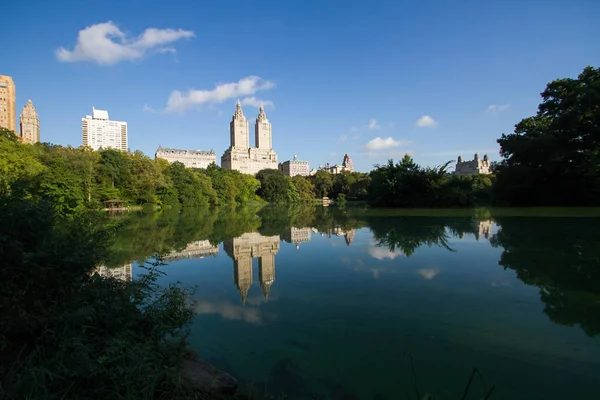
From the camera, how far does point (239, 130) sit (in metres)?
113

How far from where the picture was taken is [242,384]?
2.55 metres

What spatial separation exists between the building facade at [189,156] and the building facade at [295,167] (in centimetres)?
2938

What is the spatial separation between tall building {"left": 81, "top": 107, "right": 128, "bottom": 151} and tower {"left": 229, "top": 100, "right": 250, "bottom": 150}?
37.6 metres

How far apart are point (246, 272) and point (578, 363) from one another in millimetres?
4711

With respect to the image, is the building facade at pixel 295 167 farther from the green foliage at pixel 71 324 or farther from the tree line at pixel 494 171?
the green foliage at pixel 71 324

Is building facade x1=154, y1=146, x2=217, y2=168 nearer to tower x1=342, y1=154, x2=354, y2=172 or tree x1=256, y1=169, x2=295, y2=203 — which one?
tree x1=256, y1=169, x2=295, y2=203

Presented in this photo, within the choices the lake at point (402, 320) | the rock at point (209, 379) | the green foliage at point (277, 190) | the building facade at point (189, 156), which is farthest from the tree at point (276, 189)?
the rock at point (209, 379)

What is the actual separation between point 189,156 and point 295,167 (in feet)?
131

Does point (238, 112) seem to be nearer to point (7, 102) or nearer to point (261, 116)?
point (261, 116)

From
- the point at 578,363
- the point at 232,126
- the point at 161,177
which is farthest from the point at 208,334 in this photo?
the point at 232,126

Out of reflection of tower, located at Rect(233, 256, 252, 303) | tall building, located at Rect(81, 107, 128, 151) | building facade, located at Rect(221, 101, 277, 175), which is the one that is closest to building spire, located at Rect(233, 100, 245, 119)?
building facade, located at Rect(221, 101, 277, 175)

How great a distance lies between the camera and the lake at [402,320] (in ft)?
8.38

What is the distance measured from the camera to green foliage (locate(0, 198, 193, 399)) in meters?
2.04

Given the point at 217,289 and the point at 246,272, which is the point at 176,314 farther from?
the point at 246,272
